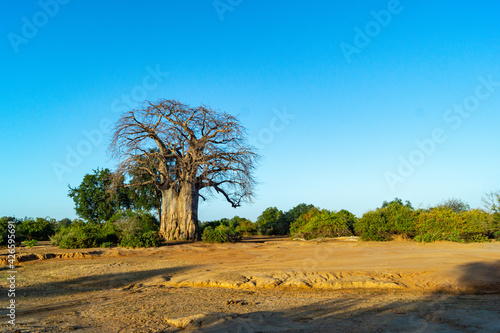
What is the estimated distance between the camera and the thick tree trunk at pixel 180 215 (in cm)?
2059

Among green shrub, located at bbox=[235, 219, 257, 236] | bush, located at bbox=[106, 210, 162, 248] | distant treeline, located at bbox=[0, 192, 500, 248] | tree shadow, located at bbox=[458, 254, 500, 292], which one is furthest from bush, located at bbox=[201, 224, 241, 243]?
green shrub, located at bbox=[235, 219, 257, 236]

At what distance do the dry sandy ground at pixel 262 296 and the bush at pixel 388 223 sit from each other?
8.70 m

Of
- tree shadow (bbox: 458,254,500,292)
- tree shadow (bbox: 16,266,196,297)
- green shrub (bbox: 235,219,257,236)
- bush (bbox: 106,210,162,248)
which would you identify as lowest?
tree shadow (bbox: 458,254,500,292)

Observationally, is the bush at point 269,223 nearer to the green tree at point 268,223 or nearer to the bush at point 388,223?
the green tree at point 268,223

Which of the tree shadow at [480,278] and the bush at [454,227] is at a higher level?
the bush at [454,227]

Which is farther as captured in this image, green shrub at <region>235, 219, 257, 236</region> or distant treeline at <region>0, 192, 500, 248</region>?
green shrub at <region>235, 219, 257, 236</region>

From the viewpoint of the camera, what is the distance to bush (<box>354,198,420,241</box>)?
19781 millimetres

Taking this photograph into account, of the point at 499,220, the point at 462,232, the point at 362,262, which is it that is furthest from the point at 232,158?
the point at 499,220

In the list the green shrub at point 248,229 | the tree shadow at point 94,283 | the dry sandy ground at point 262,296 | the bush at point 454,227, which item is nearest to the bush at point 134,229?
Answer: the dry sandy ground at point 262,296

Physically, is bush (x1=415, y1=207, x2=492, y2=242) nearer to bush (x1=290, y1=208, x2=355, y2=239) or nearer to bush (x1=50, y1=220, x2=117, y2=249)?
bush (x1=290, y1=208, x2=355, y2=239)

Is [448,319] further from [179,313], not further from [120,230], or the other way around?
[120,230]

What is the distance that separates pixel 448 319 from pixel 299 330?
7.52ft

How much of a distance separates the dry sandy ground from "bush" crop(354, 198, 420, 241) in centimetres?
870

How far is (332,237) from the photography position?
2219 centimetres
